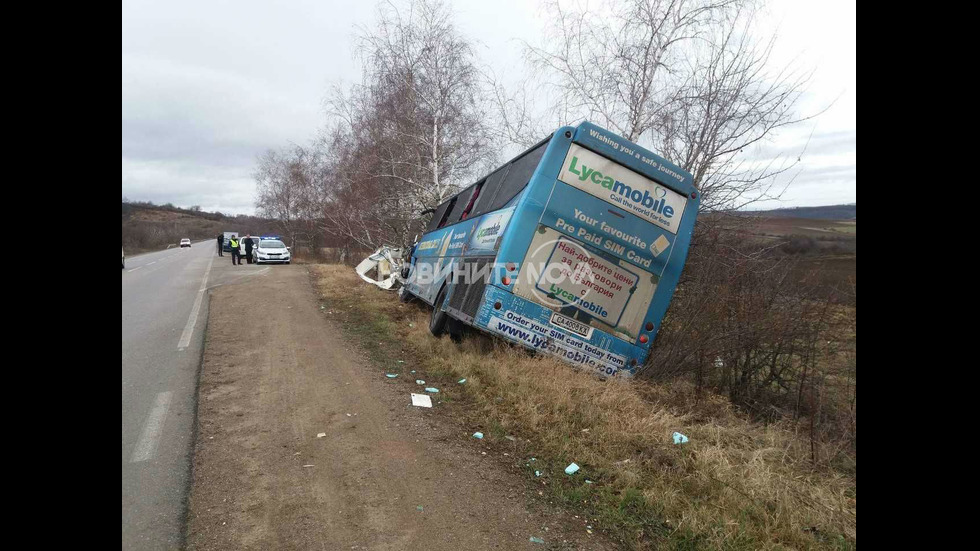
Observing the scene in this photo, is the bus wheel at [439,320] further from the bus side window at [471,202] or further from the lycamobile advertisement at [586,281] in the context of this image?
the lycamobile advertisement at [586,281]

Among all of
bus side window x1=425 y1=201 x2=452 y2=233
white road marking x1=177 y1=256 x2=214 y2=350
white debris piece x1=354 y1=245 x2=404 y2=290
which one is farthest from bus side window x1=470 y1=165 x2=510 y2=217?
white debris piece x1=354 y1=245 x2=404 y2=290

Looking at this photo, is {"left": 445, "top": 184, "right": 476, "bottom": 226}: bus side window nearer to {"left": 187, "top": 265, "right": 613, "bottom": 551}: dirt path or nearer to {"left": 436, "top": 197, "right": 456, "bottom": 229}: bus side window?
{"left": 436, "top": 197, "right": 456, "bottom": 229}: bus side window

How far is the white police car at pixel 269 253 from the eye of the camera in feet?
89.9

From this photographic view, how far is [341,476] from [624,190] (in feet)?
15.3

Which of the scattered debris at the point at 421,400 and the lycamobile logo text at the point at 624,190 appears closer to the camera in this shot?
the scattered debris at the point at 421,400

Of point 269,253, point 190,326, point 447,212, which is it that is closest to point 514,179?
point 447,212

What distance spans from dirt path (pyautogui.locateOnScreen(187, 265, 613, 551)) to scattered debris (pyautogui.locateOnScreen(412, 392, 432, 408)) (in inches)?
4.8

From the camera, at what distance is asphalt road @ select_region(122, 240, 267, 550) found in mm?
2998

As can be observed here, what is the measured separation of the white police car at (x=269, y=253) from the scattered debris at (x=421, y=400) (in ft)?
81.8

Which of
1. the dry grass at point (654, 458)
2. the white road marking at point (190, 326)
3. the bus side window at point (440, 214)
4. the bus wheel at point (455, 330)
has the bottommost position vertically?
the white road marking at point (190, 326)

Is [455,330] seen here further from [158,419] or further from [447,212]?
[447,212]

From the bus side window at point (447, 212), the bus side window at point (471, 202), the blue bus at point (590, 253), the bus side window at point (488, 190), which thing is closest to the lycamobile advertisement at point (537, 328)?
the blue bus at point (590, 253)
